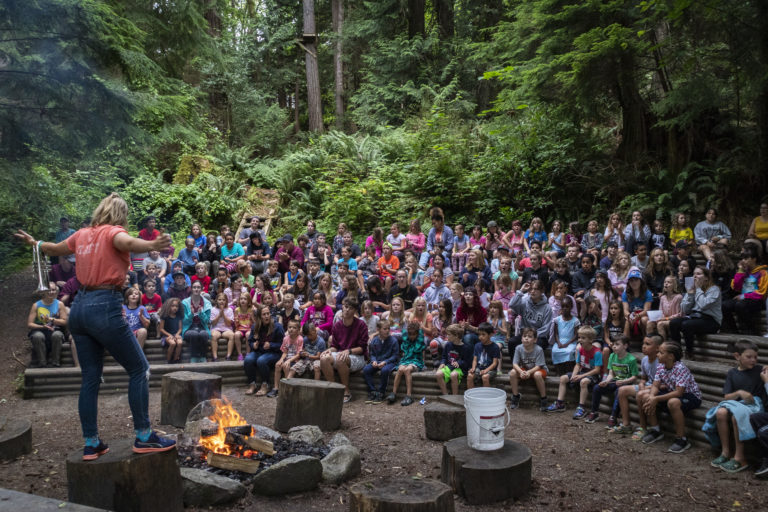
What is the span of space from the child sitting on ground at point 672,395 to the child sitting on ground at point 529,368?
5.15ft

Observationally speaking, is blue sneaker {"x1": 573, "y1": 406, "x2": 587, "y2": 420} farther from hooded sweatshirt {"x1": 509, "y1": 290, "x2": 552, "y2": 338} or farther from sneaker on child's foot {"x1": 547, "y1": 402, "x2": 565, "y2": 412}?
hooded sweatshirt {"x1": 509, "y1": 290, "x2": 552, "y2": 338}

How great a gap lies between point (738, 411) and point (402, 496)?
367 centimetres

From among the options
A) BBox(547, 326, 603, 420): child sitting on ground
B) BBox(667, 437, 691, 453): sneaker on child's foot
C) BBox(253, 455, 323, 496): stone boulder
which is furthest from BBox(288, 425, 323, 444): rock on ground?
BBox(667, 437, 691, 453): sneaker on child's foot

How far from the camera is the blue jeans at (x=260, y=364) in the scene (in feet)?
31.1

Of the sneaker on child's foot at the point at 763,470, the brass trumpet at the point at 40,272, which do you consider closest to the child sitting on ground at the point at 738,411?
the sneaker on child's foot at the point at 763,470

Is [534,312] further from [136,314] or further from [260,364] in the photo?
[136,314]

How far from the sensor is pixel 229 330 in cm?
1038

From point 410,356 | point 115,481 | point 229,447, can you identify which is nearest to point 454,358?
point 410,356

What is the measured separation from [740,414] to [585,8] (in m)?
7.99

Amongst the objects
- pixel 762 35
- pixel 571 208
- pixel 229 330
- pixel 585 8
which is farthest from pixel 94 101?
pixel 762 35

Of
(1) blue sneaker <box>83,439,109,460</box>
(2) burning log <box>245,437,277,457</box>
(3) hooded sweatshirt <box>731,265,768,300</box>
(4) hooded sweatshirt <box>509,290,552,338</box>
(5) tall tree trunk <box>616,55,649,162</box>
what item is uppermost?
(5) tall tree trunk <box>616,55,649,162</box>

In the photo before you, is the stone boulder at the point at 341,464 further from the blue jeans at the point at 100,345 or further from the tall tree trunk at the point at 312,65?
the tall tree trunk at the point at 312,65

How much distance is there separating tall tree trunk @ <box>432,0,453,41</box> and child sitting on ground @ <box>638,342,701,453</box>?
651 inches

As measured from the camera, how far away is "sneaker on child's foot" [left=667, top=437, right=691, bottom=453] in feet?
21.1
